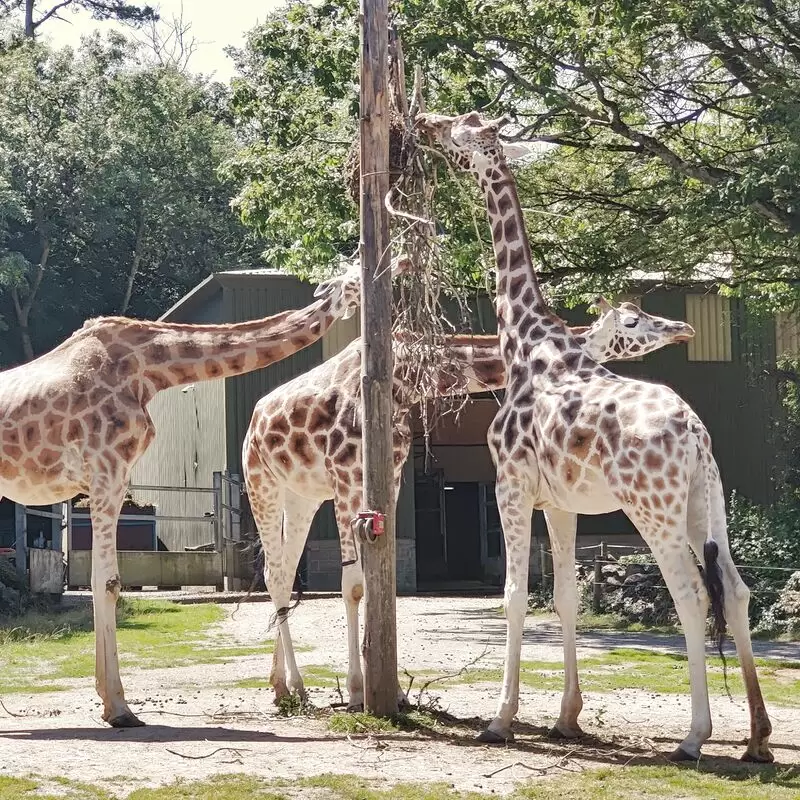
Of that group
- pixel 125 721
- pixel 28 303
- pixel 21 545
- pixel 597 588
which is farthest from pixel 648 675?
pixel 28 303

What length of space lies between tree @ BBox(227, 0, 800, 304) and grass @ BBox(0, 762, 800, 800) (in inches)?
402

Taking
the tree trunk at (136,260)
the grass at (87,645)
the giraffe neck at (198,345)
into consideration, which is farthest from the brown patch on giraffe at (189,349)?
the tree trunk at (136,260)

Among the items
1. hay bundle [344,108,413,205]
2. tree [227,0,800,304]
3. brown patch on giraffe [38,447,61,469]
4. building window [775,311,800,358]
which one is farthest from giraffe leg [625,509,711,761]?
building window [775,311,800,358]

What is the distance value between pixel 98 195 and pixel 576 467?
34688 millimetres

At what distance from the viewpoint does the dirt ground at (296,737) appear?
8.29 m

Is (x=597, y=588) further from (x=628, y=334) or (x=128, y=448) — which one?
(x=128, y=448)

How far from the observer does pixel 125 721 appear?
10.1 metres

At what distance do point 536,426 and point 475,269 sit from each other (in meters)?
11.6

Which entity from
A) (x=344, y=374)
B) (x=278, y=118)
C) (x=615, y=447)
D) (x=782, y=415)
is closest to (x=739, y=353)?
(x=782, y=415)

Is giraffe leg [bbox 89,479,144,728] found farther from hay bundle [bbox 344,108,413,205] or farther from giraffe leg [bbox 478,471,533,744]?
hay bundle [bbox 344,108,413,205]

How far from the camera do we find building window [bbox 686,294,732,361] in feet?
95.6

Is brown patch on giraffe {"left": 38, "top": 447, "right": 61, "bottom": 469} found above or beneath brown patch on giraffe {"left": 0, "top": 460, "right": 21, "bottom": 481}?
→ above

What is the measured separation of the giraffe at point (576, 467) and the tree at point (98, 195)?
3094cm

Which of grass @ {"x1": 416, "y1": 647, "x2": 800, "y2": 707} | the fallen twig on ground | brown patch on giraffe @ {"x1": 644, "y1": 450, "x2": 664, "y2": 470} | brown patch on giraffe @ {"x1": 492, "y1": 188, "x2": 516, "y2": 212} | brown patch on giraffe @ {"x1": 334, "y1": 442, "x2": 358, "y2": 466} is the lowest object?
grass @ {"x1": 416, "y1": 647, "x2": 800, "y2": 707}
